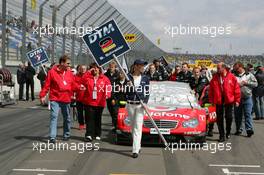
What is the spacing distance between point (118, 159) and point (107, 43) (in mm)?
2294

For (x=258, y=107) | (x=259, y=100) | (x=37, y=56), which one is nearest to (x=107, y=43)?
(x=258, y=107)

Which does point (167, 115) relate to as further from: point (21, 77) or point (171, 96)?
point (21, 77)

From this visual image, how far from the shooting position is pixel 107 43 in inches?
390

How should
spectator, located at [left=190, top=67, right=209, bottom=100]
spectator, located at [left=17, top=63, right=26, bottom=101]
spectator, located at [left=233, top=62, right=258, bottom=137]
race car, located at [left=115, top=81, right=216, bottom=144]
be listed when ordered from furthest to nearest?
spectator, located at [left=17, top=63, right=26, bottom=101] < spectator, located at [left=190, top=67, right=209, bottom=100] < spectator, located at [left=233, top=62, right=258, bottom=137] < race car, located at [left=115, top=81, right=216, bottom=144]

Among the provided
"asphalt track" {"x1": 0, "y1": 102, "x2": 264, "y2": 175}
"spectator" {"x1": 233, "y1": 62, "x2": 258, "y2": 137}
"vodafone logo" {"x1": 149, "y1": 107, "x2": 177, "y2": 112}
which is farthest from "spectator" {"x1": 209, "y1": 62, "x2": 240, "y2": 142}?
"vodafone logo" {"x1": 149, "y1": 107, "x2": 177, "y2": 112}

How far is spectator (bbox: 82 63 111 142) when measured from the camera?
1113cm

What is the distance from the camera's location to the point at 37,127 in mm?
13281

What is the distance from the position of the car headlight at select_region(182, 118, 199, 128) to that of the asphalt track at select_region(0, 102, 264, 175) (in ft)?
1.92

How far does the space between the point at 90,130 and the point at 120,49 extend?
205 cm

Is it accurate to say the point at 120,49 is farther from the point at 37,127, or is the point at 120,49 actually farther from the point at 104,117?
the point at 104,117

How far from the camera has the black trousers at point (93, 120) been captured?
1099 cm

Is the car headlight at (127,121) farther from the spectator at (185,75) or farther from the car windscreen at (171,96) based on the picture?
the spectator at (185,75)

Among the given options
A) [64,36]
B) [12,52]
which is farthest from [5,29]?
[64,36]

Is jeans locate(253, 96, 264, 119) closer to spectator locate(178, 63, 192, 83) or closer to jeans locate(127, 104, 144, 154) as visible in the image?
spectator locate(178, 63, 192, 83)
